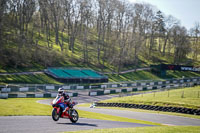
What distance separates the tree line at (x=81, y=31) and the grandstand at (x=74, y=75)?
5074 mm

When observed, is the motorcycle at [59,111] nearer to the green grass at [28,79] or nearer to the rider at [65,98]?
the rider at [65,98]

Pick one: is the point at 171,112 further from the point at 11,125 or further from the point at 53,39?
the point at 53,39

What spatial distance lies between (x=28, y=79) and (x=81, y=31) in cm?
4227

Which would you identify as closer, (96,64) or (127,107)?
(127,107)

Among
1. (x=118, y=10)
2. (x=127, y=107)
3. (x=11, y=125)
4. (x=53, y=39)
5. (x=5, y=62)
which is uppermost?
(x=118, y=10)

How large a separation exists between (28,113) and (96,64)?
59461mm

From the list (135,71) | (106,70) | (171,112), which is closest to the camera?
(171,112)

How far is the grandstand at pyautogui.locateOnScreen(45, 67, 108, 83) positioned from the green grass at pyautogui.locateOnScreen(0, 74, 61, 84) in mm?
2127

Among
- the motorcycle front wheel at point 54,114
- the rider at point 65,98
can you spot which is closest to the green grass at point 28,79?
the rider at point 65,98

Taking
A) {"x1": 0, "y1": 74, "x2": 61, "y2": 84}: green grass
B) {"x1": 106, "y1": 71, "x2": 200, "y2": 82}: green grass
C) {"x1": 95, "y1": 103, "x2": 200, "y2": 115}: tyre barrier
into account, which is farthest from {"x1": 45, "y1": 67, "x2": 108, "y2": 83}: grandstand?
{"x1": 95, "y1": 103, "x2": 200, "y2": 115}: tyre barrier

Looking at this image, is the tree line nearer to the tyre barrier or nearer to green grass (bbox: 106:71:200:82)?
green grass (bbox: 106:71:200:82)

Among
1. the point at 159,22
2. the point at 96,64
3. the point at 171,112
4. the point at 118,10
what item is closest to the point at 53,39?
the point at 96,64

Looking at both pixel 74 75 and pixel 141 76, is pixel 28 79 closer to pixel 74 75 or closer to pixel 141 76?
pixel 74 75

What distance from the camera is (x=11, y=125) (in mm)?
13125
